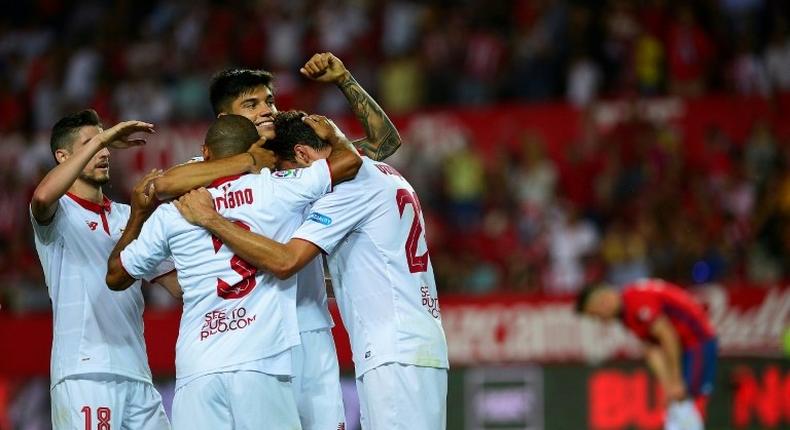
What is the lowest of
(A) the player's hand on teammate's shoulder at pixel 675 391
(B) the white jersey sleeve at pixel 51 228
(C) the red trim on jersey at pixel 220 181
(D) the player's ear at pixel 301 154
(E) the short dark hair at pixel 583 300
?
(A) the player's hand on teammate's shoulder at pixel 675 391

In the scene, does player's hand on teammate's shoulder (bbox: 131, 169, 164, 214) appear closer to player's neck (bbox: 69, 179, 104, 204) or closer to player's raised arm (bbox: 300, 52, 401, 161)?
player's neck (bbox: 69, 179, 104, 204)

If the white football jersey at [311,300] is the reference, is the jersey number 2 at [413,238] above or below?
above

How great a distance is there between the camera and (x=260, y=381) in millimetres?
6543

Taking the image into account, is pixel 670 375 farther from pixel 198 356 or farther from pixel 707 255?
pixel 198 356

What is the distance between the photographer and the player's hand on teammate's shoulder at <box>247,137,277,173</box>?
685 cm

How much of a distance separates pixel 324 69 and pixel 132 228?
1.28 m

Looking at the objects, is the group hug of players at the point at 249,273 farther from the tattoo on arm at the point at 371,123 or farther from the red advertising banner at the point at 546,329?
the red advertising banner at the point at 546,329

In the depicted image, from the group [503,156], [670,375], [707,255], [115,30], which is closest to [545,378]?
[670,375]

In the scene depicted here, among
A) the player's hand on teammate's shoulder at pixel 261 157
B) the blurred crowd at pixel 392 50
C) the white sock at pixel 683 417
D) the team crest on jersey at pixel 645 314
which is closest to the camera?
the player's hand on teammate's shoulder at pixel 261 157

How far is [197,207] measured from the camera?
6.62m

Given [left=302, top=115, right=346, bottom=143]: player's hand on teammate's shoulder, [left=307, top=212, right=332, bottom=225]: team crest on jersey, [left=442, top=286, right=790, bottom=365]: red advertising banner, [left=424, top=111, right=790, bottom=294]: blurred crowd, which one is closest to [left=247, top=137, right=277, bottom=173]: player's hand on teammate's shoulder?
[left=302, top=115, right=346, bottom=143]: player's hand on teammate's shoulder

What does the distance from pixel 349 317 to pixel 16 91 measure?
47.3ft

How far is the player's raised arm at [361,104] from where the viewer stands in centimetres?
716

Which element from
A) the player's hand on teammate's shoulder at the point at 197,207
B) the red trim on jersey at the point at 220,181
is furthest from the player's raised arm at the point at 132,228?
the red trim on jersey at the point at 220,181
